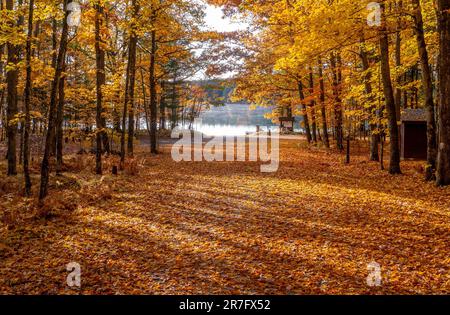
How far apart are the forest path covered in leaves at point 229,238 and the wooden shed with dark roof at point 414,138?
29.2 feet

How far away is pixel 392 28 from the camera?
12.8 metres

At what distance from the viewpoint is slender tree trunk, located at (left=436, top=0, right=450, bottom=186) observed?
10711mm

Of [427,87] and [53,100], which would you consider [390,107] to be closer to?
[427,87]

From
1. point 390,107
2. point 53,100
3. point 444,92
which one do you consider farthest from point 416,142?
point 53,100

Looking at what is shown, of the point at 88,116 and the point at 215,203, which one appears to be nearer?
the point at 215,203

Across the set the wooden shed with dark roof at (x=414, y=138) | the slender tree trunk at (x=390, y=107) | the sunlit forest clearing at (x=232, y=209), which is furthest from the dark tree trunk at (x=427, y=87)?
the wooden shed with dark roof at (x=414, y=138)

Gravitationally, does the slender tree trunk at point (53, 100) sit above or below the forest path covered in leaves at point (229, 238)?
above

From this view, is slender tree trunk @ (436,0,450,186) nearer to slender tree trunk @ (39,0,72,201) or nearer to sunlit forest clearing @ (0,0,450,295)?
sunlit forest clearing @ (0,0,450,295)

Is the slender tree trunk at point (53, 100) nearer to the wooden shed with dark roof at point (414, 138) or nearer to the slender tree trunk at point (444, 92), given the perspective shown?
the slender tree trunk at point (444, 92)

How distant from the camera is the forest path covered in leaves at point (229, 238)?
5109mm

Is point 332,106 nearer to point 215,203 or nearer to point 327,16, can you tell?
point 327,16

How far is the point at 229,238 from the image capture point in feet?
23.2
